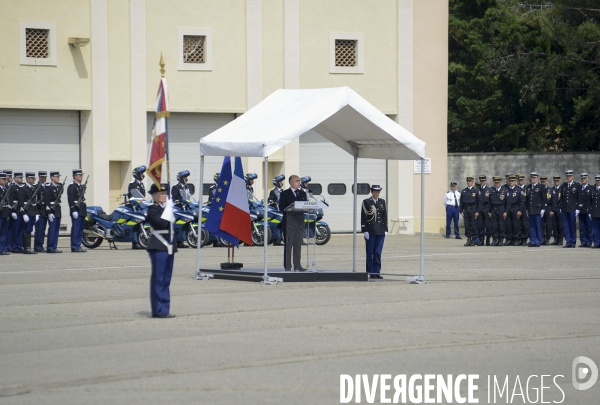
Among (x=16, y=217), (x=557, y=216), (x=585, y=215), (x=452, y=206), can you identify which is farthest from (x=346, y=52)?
(x=16, y=217)

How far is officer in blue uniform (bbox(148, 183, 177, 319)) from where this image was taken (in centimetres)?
1323

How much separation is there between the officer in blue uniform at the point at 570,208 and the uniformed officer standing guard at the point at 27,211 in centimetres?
1352

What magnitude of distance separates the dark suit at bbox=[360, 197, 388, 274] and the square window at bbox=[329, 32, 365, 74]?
15.5 meters

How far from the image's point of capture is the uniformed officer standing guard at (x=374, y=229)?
731 inches

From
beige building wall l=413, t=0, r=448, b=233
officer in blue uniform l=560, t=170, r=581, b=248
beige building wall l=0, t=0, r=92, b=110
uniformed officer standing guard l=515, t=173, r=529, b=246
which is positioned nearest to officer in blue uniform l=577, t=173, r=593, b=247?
officer in blue uniform l=560, t=170, r=581, b=248

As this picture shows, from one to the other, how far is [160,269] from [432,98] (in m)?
22.7

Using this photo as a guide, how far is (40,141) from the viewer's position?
100 ft

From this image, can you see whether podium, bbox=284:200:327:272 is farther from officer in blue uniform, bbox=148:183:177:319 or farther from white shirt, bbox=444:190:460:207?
white shirt, bbox=444:190:460:207

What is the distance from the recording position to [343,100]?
17016mm

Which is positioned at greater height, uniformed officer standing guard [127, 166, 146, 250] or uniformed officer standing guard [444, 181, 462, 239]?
uniformed officer standing guard [127, 166, 146, 250]

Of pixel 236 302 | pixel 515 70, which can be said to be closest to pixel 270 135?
pixel 236 302

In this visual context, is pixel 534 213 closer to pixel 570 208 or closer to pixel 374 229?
pixel 570 208

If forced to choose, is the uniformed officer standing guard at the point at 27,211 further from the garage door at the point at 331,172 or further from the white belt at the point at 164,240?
the white belt at the point at 164,240

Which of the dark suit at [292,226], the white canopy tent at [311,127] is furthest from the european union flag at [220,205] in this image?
the dark suit at [292,226]
